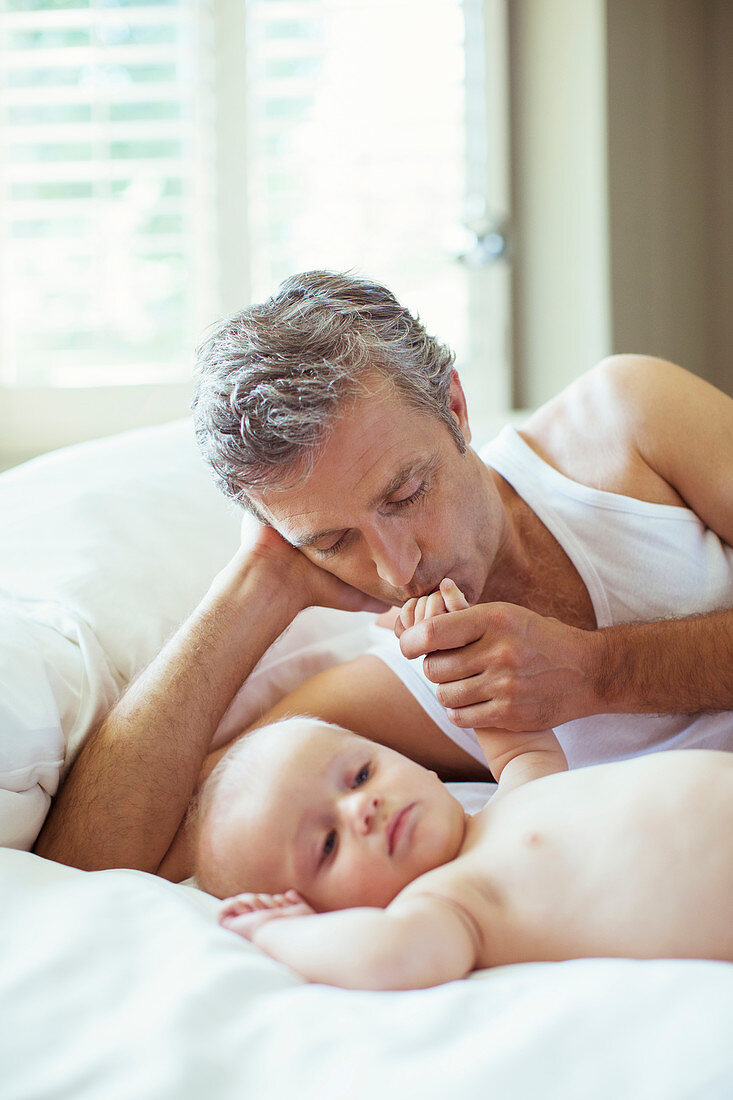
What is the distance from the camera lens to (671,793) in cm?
88

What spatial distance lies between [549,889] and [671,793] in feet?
0.47

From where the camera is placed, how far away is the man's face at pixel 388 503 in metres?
1.19

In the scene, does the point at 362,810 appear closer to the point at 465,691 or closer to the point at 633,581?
the point at 465,691

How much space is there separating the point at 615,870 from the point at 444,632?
38 cm

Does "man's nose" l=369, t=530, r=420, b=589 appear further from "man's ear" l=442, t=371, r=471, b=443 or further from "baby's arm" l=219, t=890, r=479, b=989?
"baby's arm" l=219, t=890, r=479, b=989

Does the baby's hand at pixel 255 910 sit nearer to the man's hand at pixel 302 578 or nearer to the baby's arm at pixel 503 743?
the baby's arm at pixel 503 743

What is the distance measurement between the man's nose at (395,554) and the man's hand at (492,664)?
0.17 ft

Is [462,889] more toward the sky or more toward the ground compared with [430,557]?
more toward the ground

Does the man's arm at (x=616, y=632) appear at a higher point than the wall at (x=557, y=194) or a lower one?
lower

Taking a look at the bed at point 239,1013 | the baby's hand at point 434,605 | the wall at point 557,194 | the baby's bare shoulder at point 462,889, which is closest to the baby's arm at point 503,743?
the baby's hand at point 434,605

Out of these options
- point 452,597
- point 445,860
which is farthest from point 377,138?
point 445,860

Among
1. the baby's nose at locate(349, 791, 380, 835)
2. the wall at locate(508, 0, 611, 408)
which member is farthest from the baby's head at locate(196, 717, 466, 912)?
the wall at locate(508, 0, 611, 408)

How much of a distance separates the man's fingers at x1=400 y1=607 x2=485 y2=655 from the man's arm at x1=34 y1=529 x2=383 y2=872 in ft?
1.07

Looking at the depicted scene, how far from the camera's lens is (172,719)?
1278 mm
